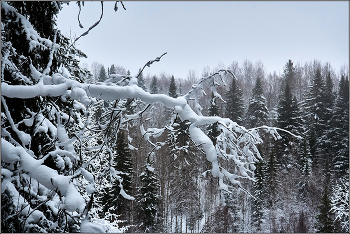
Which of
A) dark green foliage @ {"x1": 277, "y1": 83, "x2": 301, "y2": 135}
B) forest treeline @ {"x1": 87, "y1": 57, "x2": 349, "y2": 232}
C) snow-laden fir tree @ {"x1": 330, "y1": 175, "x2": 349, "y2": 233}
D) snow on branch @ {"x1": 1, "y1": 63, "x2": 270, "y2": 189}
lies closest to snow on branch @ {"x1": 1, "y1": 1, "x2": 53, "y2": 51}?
snow on branch @ {"x1": 1, "y1": 63, "x2": 270, "y2": 189}

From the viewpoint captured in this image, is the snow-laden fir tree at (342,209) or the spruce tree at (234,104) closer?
the snow-laden fir tree at (342,209)

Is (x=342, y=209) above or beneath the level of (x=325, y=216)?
above

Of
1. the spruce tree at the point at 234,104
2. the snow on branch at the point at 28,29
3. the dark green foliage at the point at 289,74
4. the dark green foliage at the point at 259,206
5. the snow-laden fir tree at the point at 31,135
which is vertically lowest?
the dark green foliage at the point at 259,206

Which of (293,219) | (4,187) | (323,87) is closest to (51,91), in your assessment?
(4,187)

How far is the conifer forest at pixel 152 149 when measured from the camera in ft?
6.98

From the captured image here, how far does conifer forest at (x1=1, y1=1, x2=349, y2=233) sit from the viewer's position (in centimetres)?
213

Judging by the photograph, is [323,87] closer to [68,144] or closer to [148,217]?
[148,217]

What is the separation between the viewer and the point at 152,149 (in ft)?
8.89

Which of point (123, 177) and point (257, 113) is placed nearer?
point (123, 177)

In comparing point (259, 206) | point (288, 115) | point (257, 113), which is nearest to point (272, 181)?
point (259, 206)

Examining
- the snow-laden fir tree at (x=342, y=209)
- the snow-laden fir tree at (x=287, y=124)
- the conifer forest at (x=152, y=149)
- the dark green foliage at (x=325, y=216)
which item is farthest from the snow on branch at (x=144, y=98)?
the snow-laden fir tree at (x=287, y=124)

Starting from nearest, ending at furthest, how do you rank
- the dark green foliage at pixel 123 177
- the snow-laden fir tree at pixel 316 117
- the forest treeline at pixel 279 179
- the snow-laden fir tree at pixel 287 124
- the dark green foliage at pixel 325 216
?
1. the dark green foliage at pixel 325 216
2. the dark green foliage at pixel 123 177
3. the forest treeline at pixel 279 179
4. the snow-laden fir tree at pixel 287 124
5. the snow-laden fir tree at pixel 316 117

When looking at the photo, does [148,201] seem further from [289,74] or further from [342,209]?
[289,74]

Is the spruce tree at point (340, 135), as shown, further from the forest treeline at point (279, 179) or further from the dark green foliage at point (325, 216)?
the dark green foliage at point (325, 216)
